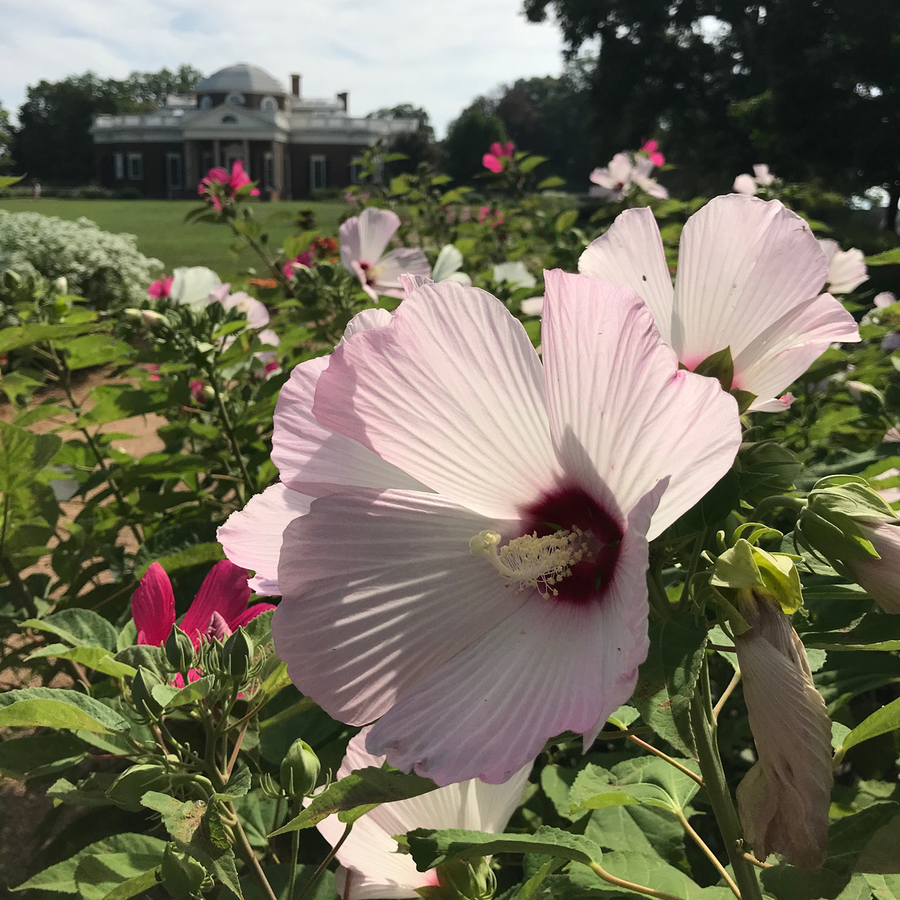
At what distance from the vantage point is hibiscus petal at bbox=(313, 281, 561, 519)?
48cm

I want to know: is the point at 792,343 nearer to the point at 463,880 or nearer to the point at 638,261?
the point at 638,261

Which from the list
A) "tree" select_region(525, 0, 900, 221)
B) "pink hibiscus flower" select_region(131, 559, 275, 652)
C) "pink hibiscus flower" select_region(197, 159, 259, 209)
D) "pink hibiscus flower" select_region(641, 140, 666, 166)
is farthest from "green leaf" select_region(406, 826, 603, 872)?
"tree" select_region(525, 0, 900, 221)

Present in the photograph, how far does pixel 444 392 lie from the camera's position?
0.50m

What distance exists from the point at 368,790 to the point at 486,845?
0.46ft

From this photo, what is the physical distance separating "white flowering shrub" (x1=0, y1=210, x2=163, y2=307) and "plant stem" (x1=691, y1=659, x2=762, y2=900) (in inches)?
315

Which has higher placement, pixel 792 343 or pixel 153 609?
pixel 792 343

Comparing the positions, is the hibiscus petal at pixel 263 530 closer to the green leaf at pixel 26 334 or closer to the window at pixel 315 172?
the green leaf at pixel 26 334

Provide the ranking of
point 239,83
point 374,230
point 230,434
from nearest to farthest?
point 230,434 < point 374,230 < point 239,83

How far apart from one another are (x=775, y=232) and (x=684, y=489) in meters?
0.26


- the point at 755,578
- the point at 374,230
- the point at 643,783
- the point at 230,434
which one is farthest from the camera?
the point at 374,230

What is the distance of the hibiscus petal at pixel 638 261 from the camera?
0.63 metres

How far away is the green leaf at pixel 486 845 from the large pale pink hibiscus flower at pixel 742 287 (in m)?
0.36

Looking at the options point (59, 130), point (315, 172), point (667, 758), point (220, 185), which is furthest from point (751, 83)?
point (59, 130)

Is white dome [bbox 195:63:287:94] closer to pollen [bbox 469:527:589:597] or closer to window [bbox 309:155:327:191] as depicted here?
window [bbox 309:155:327:191]
